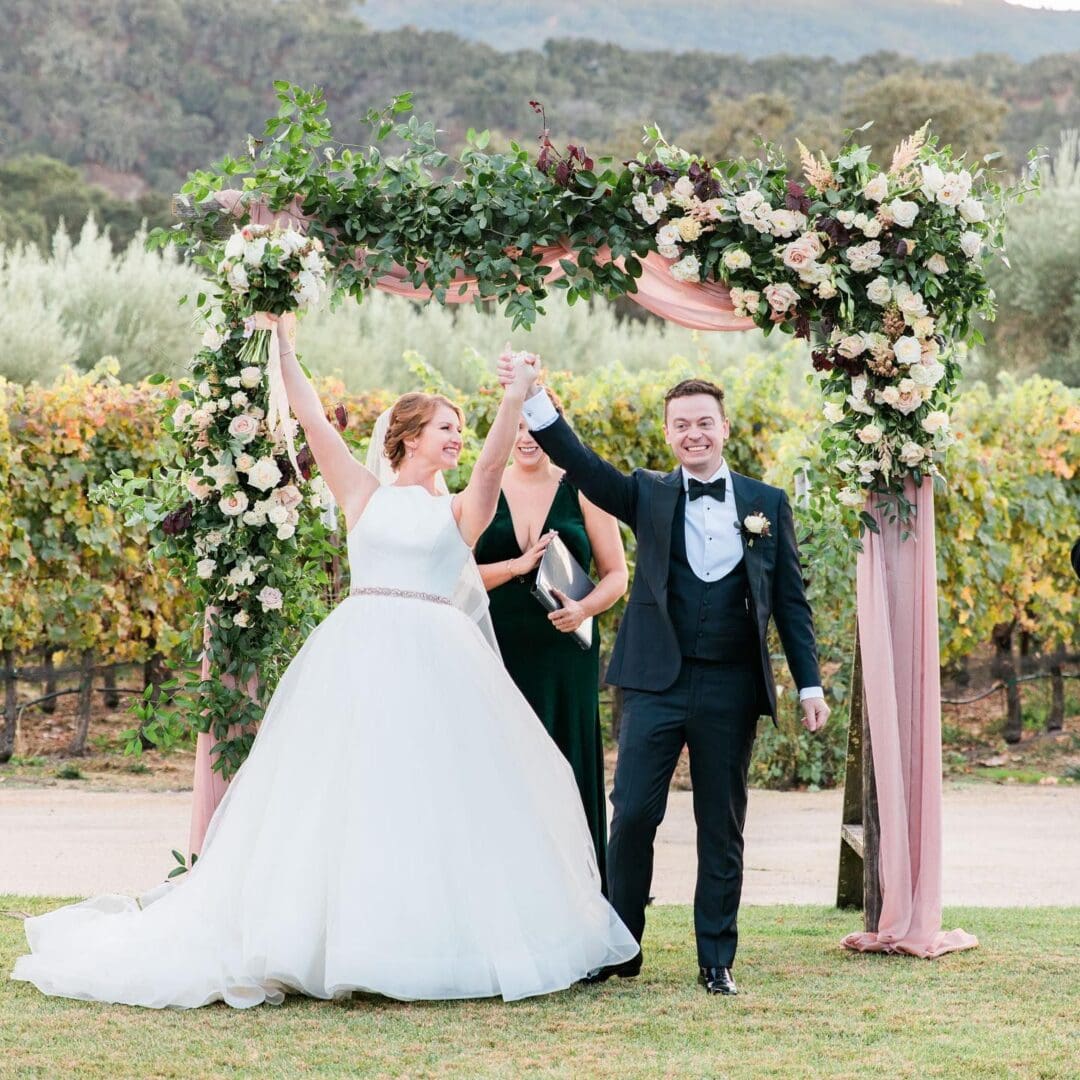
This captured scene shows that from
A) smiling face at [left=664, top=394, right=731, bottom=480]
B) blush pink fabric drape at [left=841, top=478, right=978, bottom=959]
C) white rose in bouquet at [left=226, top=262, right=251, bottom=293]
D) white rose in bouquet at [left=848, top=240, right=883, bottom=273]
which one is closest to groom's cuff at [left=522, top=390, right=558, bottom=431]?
smiling face at [left=664, top=394, right=731, bottom=480]

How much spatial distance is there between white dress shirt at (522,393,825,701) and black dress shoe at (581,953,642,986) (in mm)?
1054

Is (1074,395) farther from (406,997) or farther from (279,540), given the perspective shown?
(406,997)

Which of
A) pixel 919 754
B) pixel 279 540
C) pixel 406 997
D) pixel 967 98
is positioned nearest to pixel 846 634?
pixel 919 754

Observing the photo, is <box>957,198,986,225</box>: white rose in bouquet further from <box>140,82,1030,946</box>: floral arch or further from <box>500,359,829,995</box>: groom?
<box>500,359,829,995</box>: groom

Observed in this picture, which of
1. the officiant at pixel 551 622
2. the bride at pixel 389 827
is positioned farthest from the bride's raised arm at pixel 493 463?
the officiant at pixel 551 622

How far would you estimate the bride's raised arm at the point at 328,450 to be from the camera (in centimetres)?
519

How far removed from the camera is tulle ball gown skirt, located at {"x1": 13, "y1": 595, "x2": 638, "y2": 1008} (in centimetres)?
458

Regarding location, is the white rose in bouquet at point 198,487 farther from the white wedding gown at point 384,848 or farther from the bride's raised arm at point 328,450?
the white wedding gown at point 384,848

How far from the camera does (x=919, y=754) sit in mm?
5699

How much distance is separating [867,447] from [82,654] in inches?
280

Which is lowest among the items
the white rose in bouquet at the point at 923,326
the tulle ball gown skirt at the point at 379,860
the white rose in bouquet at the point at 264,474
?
the tulle ball gown skirt at the point at 379,860

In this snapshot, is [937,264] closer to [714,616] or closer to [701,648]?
[714,616]

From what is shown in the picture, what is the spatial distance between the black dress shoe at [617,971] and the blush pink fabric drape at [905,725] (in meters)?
0.96

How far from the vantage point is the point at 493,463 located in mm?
4980
